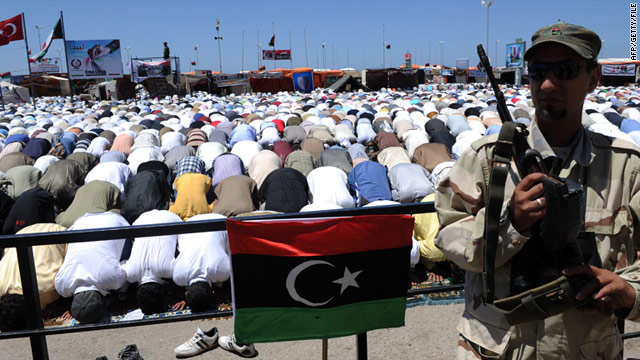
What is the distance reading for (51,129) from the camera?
1912 centimetres

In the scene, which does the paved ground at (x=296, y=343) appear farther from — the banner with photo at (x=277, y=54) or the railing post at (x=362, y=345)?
the banner with photo at (x=277, y=54)

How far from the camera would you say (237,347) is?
180 inches

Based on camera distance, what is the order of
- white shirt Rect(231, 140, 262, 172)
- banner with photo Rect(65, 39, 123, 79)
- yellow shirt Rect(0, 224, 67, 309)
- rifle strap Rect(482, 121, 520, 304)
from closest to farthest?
rifle strap Rect(482, 121, 520, 304)
yellow shirt Rect(0, 224, 67, 309)
white shirt Rect(231, 140, 262, 172)
banner with photo Rect(65, 39, 123, 79)

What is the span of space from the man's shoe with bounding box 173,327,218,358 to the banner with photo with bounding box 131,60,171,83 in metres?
37.4

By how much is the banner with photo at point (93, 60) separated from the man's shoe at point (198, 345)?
3777cm

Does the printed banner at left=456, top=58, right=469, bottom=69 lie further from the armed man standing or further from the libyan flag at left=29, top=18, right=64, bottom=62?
the armed man standing

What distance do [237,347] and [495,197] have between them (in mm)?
3632

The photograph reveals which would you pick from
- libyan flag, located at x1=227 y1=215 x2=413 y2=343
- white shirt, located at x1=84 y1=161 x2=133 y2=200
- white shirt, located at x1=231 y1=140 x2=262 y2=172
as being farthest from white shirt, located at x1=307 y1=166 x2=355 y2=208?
libyan flag, located at x1=227 y1=215 x2=413 y2=343

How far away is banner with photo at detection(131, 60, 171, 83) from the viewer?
3841 centimetres

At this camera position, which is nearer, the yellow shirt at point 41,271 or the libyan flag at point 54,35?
the yellow shirt at point 41,271

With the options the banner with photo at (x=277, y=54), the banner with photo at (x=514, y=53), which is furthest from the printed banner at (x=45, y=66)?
the banner with photo at (x=514, y=53)

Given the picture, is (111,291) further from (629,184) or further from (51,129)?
(51,129)

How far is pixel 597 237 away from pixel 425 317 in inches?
152

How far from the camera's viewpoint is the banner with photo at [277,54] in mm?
68000
